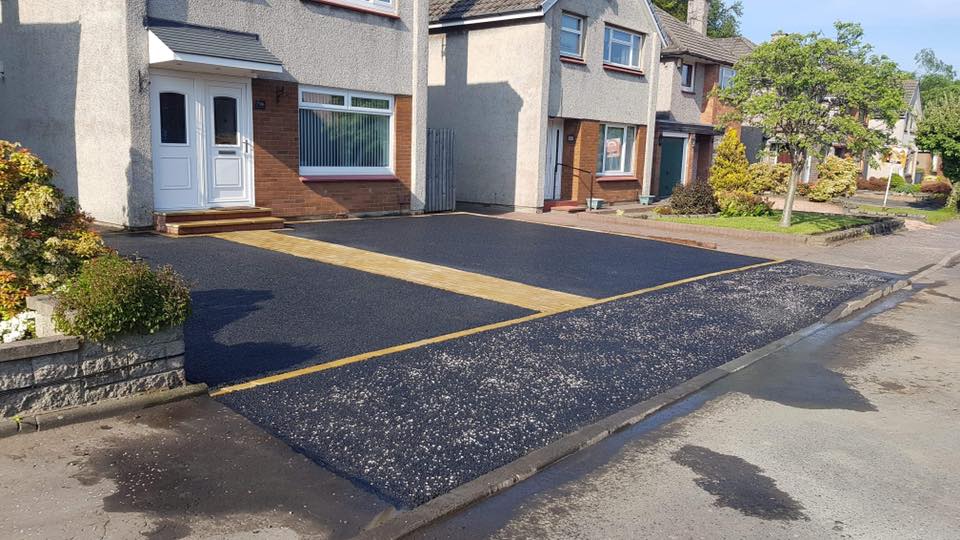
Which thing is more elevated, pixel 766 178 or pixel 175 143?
pixel 175 143

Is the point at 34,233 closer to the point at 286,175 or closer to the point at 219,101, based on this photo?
the point at 219,101

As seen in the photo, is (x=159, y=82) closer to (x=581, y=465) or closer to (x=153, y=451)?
(x=153, y=451)

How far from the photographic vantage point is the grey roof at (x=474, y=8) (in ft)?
64.5

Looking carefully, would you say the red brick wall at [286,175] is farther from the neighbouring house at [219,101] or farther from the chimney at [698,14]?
the chimney at [698,14]

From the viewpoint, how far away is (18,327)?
4.99 meters

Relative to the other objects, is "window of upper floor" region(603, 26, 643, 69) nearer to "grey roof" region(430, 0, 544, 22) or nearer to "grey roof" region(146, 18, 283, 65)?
"grey roof" region(430, 0, 544, 22)

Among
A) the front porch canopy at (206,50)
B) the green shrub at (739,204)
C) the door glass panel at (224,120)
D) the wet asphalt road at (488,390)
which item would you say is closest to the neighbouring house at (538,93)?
the green shrub at (739,204)

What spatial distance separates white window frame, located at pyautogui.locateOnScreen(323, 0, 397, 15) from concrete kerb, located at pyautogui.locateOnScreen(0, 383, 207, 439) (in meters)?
12.1

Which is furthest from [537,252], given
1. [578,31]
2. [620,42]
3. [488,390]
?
[620,42]

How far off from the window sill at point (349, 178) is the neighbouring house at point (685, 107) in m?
12.6

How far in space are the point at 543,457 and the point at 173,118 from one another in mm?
11141

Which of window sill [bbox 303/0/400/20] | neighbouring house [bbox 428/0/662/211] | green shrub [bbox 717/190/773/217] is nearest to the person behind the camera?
window sill [bbox 303/0/400/20]

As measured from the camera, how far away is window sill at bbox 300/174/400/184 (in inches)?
618

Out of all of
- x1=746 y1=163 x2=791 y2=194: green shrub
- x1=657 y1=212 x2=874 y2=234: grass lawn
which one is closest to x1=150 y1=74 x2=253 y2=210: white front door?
x1=657 y1=212 x2=874 y2=234: grass lawn
